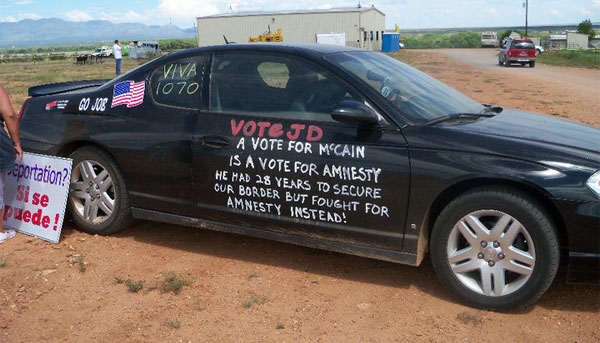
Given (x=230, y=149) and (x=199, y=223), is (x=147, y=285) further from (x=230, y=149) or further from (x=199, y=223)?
(x=230, y=149)

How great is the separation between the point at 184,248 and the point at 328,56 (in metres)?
1.97

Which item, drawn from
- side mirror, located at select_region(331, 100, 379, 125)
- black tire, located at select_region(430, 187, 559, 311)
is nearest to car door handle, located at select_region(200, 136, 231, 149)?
side mirror, located at select_region(331, 100, 379, 125)

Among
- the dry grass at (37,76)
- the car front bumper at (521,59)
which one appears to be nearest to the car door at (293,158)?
the dry grass at (37,76)

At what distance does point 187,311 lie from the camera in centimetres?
373

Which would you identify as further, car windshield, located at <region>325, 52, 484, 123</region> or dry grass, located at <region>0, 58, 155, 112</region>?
dry grass, located at <region>0, 58, 155, 112</region>

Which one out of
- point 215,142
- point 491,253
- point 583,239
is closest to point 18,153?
point 215,142

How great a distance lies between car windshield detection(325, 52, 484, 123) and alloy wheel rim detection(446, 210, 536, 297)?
78cm

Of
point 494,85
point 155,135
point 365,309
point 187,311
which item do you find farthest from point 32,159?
point 494,85

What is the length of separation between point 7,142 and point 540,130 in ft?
13.4

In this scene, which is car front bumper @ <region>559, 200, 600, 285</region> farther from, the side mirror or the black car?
the side mirror

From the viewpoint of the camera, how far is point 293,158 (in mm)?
4008

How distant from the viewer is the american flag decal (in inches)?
186

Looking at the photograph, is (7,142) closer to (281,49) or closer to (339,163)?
(281,49)

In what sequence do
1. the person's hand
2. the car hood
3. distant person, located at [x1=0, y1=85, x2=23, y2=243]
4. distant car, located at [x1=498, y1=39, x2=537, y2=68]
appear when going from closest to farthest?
the car hood, distant person, located at [x1=0, y1=85, x2=23, y2=243], the person's hand, distant car, located at [x1=498, y1=39, x2=537, y2=68]
